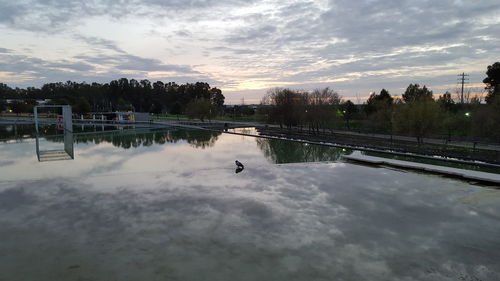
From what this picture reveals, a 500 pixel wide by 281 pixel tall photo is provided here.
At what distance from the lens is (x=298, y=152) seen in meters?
24.6

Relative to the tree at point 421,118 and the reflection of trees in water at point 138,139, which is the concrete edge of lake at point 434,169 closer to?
the tree at point 421,118

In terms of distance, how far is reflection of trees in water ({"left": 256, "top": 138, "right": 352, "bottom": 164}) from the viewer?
21.7 meters

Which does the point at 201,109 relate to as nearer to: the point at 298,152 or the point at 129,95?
the point at 298,152

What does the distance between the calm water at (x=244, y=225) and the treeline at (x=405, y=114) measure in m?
10.9

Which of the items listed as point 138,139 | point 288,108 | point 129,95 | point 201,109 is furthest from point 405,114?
point 129,95

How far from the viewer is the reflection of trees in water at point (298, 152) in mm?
21688

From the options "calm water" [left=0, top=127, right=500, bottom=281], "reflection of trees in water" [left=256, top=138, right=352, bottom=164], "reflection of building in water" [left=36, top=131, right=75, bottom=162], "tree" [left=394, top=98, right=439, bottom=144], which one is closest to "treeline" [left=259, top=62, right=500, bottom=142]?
"tree" [left=394, top=98, right=439, bottom=144]

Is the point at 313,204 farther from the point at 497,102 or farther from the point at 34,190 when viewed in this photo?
the point at 497,102

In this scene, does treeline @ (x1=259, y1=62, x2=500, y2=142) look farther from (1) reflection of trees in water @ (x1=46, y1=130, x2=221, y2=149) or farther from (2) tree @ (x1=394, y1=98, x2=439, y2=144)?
(1) reflection of trees in water @ (x1=46, y1=130, x2=221, y2=149)

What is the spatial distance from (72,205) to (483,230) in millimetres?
13679

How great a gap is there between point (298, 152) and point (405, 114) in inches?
418

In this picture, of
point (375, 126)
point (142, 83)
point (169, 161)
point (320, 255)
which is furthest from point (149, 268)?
point (142, 83)

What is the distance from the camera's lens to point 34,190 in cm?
1339

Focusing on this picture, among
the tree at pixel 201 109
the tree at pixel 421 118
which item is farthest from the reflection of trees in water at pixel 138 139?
the tree at pixel 201 109
